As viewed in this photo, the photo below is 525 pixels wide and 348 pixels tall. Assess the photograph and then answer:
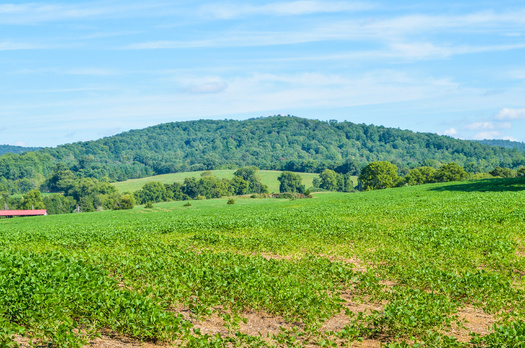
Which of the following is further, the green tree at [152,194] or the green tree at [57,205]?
the green tree at [152,194]

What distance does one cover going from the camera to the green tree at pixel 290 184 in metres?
150

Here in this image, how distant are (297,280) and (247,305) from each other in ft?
8.83

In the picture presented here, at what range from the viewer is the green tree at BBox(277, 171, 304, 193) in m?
150

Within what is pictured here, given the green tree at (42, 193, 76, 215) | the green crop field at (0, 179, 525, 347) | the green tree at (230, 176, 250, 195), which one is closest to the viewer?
the green crop field at (0, 179, 525, 347)

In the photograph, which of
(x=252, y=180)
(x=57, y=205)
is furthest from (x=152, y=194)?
(x=252, y=180)

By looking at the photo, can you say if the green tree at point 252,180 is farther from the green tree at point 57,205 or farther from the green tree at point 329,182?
the green tree at point 57,205

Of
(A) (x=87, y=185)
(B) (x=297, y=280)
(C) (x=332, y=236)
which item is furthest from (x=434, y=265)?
(A) (x=87, y=185)

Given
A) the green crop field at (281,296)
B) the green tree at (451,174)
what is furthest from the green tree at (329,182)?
the green crop field at (281,296)

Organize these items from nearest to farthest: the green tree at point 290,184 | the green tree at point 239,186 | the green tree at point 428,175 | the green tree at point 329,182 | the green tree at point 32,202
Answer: the green tree at point 428,175
the green tree at point 32,202
the green tree at point 239,186
the green tree at point 290,184
the green tree at point 329,182

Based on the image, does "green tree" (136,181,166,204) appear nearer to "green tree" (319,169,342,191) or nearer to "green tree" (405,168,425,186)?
"green tree" (319,169,342,191)

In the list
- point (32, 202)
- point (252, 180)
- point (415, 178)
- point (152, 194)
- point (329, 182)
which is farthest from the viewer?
point (252, 180)

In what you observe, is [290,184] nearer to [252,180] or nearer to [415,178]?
[252,180]

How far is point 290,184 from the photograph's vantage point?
151 m

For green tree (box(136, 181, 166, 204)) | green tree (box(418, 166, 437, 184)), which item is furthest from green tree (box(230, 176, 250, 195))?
green tree (box(418, 166, 437, 184))
